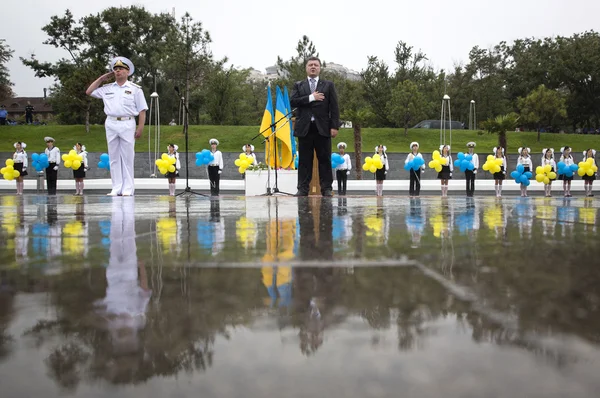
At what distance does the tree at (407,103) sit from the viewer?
48.2 m

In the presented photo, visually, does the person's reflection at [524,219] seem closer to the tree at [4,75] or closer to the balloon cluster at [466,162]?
the balloon cluster at [466,162]

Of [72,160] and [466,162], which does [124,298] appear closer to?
[72,160]

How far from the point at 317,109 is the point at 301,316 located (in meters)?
6.70

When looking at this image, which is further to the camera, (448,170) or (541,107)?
(541,107)

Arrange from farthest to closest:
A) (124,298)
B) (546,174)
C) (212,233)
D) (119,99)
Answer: (546,174)
(119,99)
(212,233)
(124,298)

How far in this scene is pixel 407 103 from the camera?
159ft

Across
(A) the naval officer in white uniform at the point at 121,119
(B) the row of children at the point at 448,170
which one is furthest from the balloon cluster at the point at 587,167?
(A) the naval officer in white uniform at the point at 121,119

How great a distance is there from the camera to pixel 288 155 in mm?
19250

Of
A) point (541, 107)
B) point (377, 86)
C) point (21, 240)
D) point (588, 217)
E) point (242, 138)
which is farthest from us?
point (377, 86)

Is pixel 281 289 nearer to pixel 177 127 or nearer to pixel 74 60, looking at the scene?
pixel 177 127

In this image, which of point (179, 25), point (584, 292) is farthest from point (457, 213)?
point (179, 25)

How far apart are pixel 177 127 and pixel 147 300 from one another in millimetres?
50178

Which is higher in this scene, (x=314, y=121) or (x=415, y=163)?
(x=314, y=121)

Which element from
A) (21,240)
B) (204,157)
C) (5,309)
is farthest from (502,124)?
(5,309)
